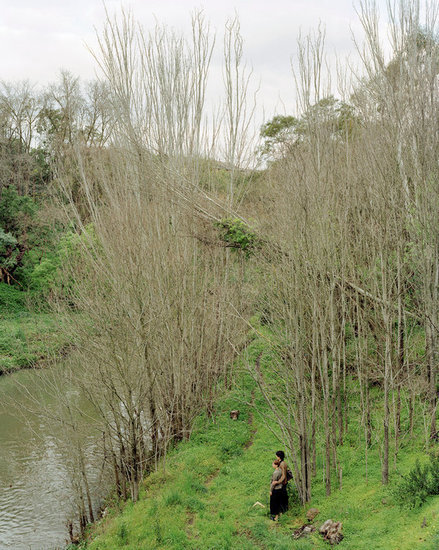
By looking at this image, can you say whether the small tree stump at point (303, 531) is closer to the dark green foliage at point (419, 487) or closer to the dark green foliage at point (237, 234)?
the dark green foliage at point (419, 487)

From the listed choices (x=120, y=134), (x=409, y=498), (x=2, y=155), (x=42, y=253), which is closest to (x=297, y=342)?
(x=409, y=498)

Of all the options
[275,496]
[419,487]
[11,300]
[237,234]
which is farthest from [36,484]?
[11,300]

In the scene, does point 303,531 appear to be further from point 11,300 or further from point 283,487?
point 11,300

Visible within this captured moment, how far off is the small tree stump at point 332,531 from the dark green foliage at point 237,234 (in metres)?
6.98

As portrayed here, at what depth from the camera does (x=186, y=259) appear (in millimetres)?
11766

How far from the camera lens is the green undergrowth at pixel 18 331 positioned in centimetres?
2050

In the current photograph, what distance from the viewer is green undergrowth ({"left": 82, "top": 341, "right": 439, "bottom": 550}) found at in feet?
23.1

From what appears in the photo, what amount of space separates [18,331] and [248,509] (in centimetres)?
1736

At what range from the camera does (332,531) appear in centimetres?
735

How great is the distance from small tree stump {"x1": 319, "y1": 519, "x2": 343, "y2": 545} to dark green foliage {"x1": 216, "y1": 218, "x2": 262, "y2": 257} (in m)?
6.98

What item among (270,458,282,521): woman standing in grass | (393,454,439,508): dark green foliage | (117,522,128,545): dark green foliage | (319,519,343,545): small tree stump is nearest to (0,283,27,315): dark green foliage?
(117,522,128,545): dark green foliage

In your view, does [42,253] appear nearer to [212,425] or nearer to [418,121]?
[212,425]

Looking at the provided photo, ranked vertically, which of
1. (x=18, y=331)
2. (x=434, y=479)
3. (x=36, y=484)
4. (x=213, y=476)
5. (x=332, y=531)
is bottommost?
(x=36, y=484)

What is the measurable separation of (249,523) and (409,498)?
9.01 feet
